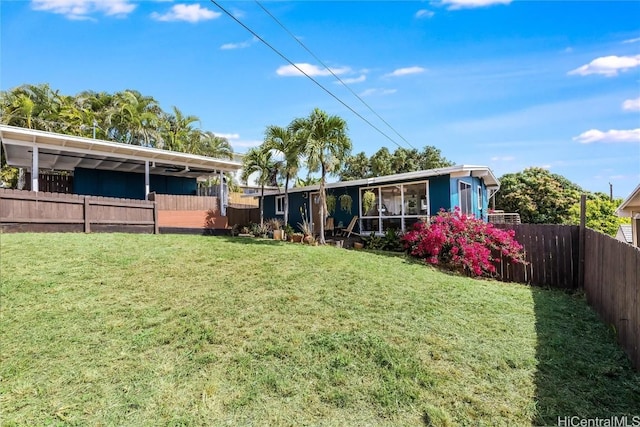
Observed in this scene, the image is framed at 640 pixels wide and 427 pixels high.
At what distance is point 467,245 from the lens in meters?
8.84

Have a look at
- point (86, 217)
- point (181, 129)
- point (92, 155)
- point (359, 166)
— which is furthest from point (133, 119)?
point (359, 166)

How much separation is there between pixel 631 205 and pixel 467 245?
14.5 feet

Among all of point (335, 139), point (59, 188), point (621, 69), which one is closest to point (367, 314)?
point (335, 139)

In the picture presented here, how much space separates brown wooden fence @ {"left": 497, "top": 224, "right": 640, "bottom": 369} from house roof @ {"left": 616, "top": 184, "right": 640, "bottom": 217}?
1.65 metres

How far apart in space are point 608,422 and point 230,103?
14.7 metres

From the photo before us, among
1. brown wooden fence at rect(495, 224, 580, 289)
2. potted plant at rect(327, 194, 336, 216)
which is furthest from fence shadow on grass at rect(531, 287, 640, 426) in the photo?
potted plant at rect(327, 194, 336, 216)

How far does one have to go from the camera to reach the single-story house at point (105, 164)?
11008 millimetres

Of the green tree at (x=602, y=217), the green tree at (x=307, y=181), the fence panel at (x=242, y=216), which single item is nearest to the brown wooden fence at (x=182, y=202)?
the fence panel at (x=242, y=216)

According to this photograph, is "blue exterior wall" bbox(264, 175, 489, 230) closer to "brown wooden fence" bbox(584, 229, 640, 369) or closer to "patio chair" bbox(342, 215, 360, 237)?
"patio chair" bbox(342, 215, 360, 237)

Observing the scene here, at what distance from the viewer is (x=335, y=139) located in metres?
10.8

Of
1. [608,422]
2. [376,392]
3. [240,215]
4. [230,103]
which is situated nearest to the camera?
[608,422]

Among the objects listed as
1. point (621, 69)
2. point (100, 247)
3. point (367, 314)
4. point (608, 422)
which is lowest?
point (608, 422)

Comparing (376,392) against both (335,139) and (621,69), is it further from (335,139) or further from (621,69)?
(621,69)

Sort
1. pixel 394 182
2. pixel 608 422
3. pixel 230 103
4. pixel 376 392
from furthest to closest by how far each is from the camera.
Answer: pixel 230 103
pixel 394 182
pixel 376 392
pixel 608 422
